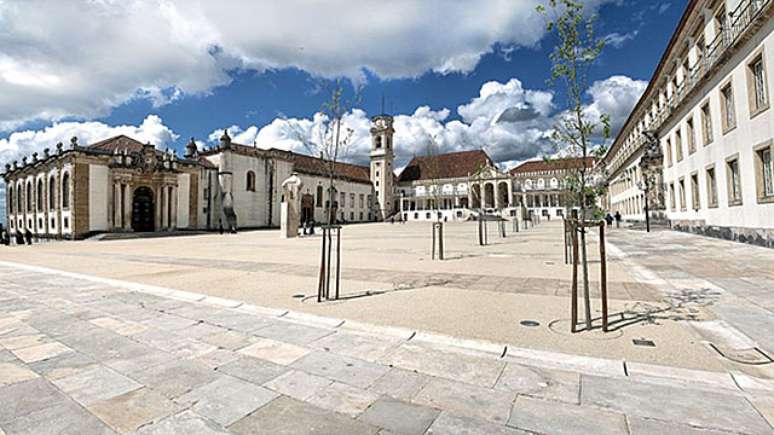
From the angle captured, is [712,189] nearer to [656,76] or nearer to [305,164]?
[656,76]

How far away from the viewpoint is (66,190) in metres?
34.7

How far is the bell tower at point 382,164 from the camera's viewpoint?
7938cm

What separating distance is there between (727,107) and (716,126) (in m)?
1.14

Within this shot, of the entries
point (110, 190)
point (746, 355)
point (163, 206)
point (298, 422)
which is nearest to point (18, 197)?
point (110, 190)

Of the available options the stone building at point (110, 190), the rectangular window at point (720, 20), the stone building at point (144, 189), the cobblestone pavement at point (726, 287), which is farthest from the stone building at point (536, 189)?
the cobblestone pavement at point (726, 287)

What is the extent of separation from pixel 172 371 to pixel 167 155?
139 ft

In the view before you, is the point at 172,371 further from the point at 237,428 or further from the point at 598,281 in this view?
the point at 598,281

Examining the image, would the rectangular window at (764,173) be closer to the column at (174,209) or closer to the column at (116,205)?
the column at (174,209)

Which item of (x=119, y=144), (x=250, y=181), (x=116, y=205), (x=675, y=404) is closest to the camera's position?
(x=675, y=404)

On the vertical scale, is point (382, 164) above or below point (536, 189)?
above

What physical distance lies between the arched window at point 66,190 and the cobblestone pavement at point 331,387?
37.3m

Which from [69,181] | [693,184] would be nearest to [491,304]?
[693,184]

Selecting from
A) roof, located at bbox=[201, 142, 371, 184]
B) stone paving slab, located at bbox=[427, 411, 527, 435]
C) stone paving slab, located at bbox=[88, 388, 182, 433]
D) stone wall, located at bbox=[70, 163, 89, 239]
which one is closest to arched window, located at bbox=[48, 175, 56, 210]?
stone wall, located at bbox=[70, 163, 89, 239]

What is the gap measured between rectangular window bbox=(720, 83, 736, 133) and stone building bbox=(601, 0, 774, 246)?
4cm
